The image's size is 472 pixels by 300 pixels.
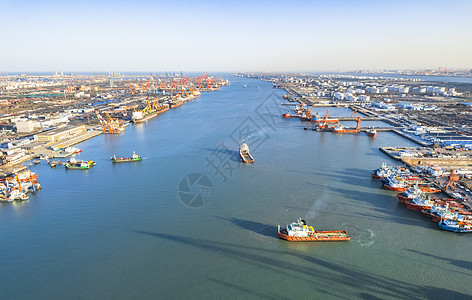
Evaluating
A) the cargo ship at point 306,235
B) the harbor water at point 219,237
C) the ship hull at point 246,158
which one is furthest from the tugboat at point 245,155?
the cargo ship at point 306,235

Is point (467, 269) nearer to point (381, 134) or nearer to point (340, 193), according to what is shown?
point (340, 193)

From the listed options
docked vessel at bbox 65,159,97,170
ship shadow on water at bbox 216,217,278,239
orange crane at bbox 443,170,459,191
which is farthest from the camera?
docked vessel at bbox 65,159,97,170

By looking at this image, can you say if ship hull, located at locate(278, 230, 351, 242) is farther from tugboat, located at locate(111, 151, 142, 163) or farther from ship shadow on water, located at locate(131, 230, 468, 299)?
tugboat, located at locate(111, 151, 142, 163)

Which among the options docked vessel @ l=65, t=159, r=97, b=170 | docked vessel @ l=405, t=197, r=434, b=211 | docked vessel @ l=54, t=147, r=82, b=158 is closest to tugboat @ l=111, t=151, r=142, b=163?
docked vessel @ l=65, t=159, r=97, b=170

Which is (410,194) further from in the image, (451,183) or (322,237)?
(322,237)

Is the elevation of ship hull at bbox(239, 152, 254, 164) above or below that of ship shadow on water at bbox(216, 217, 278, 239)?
above

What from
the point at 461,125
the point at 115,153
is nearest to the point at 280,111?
the point at 461,125

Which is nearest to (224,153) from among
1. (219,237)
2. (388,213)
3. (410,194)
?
(219,237)
